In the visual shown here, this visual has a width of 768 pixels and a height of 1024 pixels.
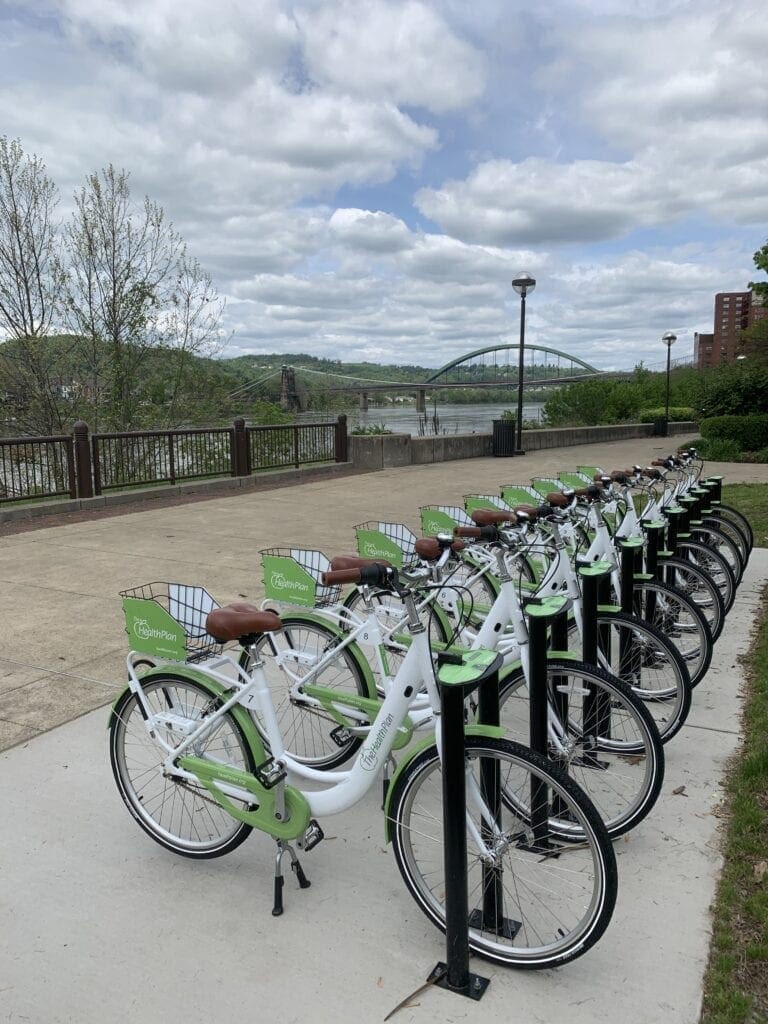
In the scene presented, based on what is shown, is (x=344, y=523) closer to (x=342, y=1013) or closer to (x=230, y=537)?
(x=230, y=537)

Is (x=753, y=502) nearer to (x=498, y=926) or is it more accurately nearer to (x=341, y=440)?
(x=341, y=440)

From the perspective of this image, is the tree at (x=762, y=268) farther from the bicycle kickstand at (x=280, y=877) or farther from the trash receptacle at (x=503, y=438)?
the bicycle kickstand at (x=280, y=877)

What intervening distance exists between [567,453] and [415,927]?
19.0m

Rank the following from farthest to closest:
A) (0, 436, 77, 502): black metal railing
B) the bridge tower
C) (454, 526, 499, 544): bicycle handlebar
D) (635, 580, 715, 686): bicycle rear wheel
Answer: the bridge tower, (0, 436, 77, 502): black metal railing, (635, 580, 715, 686): bicycle rear wheel, (454, 526, 499, 544): bicycle handlebar

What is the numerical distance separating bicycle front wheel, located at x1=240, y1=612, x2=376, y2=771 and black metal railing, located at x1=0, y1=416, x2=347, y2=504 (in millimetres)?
7787

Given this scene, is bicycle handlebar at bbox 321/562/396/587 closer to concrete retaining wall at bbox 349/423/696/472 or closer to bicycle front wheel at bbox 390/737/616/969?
bicycle front wheel at bbox 390/737/616/969

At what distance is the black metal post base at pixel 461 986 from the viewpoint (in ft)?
7.13

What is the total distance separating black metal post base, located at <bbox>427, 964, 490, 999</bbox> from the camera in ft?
7.13

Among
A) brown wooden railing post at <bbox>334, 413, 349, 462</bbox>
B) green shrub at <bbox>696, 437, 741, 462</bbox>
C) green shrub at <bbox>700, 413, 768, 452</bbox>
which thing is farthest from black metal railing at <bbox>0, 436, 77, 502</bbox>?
green shrub at <bbox>700, 413, 768, 452</bbox>

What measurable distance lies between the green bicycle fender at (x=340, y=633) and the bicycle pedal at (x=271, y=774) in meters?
0.81

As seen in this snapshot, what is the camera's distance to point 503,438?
19453mm

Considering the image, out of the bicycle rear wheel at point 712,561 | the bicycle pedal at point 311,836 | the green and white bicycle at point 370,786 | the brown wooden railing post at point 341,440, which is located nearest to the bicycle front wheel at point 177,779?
the green and white bicycle at point 370,786

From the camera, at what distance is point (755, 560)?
7.36 m

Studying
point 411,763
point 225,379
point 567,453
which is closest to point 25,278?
point 225,379
